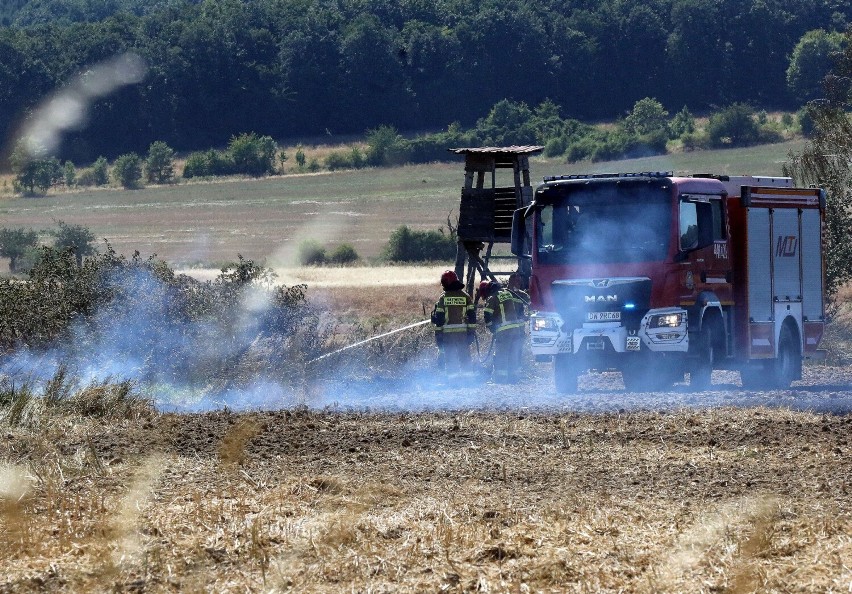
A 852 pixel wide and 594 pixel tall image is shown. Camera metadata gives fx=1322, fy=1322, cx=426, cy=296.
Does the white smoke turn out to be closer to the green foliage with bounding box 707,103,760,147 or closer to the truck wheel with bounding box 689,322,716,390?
the green foliage with bounding box 707,103,760,147

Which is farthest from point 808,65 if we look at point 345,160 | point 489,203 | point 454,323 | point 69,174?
point 454,323

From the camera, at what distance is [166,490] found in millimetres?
9672

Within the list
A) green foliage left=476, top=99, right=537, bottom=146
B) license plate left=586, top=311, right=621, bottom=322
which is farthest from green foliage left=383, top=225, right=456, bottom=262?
license plate left=586, top=311, right=621, bottom=322

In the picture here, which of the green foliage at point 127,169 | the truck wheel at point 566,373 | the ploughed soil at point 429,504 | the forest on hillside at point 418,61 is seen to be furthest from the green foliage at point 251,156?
the ploughed soil at point 429,504

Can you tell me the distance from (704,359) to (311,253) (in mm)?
41855

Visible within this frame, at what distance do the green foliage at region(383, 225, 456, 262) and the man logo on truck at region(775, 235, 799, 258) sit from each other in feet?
119

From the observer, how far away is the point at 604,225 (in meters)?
17.3

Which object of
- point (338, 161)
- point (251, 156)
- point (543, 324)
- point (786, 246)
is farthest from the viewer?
point (338, 161)

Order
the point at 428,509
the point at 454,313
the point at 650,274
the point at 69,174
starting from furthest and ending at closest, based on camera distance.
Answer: the point at 69,174, the point at 454,313, the point at 650,274, the point at 428,509

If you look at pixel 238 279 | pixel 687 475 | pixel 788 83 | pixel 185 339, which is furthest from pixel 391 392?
pixel 788 83

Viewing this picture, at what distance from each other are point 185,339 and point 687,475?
12.5 m

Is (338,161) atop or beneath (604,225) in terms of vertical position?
atop

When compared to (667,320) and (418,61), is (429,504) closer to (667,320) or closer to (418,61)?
(667,320)

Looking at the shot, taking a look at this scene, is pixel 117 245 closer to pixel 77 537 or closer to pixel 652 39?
pixel 77 537
